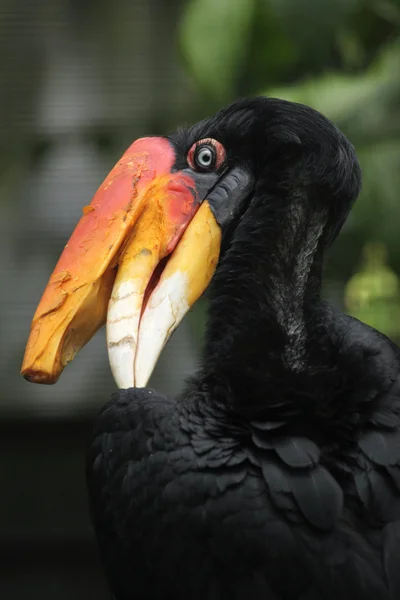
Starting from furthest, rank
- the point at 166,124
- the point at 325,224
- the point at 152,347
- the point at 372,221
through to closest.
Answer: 1. the point at 166,124
2. the point at 372,221
3. the point at 325,224
4. the point at 152,347

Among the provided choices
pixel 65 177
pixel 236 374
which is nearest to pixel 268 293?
pixel 236 374

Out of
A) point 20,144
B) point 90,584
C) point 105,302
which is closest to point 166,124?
point 20,144

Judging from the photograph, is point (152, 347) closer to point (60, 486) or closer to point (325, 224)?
point (325, 224)

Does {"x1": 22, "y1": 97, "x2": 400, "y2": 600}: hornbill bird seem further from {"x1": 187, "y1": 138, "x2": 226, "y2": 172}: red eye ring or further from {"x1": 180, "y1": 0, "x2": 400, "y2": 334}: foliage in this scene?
{"x1": 180, "y1": 0, "x2": 400, "y2": 334}: foliage

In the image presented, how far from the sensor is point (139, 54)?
283cm

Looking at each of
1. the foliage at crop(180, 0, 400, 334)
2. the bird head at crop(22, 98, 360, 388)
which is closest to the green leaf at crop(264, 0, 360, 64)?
the foliage at crop(180, 0, 400, 334)

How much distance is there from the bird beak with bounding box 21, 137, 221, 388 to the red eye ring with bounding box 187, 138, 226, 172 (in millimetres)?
29

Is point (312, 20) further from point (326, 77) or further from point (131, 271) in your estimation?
point (131, 271)

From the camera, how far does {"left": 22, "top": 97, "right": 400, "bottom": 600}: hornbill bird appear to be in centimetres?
124

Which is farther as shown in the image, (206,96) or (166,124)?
(166,124)

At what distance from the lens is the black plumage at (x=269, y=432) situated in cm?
123

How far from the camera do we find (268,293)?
141 cm

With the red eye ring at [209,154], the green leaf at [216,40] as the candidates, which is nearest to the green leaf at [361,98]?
the green leaf at [216,40]

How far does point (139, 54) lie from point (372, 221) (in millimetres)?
892
